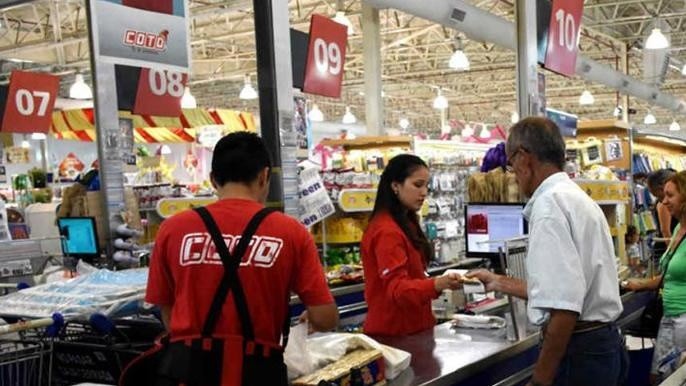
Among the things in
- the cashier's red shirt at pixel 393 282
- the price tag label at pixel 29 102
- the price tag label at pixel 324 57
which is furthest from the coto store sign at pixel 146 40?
the price tag label at pixel 29 102

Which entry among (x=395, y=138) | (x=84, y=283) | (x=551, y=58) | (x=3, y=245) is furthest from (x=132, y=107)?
(x=395, y=138)

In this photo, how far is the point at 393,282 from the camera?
10.8 ft

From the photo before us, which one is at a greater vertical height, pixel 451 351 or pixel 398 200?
pixel 398 200

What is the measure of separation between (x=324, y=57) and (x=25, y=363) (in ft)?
13.6

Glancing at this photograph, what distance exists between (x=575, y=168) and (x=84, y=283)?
5087 mm

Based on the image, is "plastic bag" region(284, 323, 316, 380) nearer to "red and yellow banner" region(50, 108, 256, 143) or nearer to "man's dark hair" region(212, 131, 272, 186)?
"man's dark hair" region(212, 131, 272, 186)

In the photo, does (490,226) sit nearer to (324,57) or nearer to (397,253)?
(397,253)

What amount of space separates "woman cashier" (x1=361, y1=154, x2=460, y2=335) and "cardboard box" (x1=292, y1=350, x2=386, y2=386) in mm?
593

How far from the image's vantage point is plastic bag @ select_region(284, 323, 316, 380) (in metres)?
2.53

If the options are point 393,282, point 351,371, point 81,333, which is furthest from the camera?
point 393,282

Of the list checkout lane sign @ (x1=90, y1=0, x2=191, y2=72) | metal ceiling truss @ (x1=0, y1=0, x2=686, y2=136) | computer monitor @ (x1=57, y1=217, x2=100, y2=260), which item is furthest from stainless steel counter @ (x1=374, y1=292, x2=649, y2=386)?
metal ceiling truss @ (x1=0, y1=0, x2=686, y2=136)

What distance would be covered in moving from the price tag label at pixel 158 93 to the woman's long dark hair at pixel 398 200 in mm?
3611

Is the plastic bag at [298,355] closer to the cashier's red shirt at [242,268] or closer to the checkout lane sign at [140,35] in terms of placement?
the cashier's red shirt at [242,268]

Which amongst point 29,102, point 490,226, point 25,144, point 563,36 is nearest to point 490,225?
point 490,226
